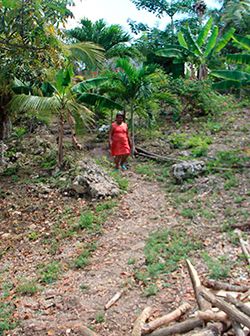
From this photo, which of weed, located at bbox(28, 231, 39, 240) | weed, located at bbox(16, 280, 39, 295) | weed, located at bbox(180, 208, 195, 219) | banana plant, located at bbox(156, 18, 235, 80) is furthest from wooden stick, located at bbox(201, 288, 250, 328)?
banana plant, located at bbox(156, 18, 235, 80)

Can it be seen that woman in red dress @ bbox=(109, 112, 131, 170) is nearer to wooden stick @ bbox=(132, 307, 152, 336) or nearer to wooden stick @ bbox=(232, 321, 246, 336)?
wooden stick @ bbox=(132, 307, 152, 336)

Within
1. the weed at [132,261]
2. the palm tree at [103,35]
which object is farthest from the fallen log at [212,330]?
the palm tree at [103,35]

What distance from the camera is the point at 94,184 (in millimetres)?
8469

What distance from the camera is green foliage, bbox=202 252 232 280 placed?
4958mm

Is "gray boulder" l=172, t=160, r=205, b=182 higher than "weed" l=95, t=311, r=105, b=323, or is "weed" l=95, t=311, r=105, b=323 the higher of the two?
"gray boulder" l=172, t=160, r=205, b=182

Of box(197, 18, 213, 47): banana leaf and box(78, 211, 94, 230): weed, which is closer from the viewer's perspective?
box(78, 211, 94, 230): weed

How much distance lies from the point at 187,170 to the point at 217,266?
13.5 feet

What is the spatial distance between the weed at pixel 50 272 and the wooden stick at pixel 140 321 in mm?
1812

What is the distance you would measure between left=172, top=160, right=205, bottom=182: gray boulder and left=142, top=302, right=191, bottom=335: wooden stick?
4.95 metres

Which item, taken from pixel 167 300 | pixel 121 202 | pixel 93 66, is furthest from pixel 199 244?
pixel 93 66

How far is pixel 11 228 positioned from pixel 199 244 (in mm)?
3748

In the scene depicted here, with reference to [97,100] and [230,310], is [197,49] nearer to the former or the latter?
[97,100]

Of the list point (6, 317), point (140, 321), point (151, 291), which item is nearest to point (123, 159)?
point (151, 291)

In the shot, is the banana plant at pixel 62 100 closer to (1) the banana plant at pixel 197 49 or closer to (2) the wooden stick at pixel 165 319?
(1) the banana plant at pixel 197 49
